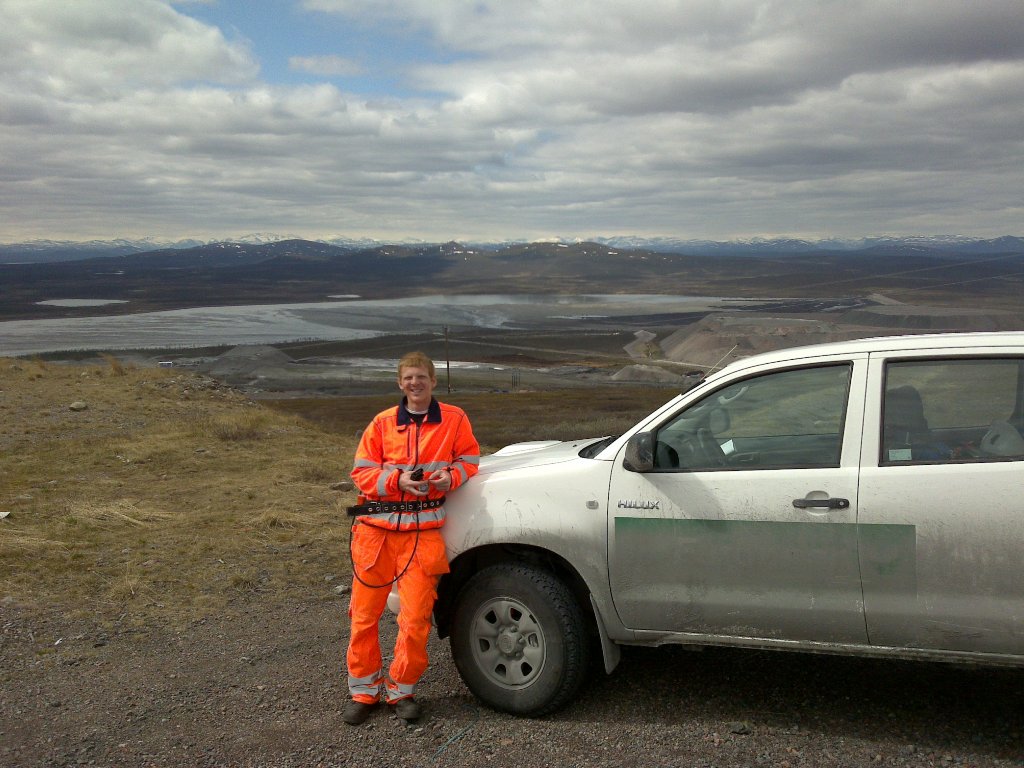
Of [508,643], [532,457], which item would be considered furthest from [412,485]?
[508,643]

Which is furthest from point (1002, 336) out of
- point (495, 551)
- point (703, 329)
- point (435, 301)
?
point (435, 301)

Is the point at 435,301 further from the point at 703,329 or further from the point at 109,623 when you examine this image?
the point at 109,623

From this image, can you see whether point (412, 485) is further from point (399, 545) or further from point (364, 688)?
point (364, 688)

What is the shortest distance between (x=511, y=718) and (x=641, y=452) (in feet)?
4.73

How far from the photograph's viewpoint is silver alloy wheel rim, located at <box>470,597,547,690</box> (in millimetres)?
4168

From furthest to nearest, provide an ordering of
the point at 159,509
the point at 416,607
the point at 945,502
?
the point at 159,509
the point at 416,607
the point at 945,502

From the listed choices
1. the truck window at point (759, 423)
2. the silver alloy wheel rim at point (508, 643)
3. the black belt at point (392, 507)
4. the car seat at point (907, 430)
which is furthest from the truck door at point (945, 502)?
the black belt at point (392, 507)

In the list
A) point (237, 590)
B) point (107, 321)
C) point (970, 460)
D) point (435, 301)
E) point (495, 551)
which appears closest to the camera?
point (970, 460)

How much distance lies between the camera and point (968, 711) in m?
4.12

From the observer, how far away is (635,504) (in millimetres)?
3943

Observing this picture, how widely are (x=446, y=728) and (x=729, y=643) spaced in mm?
1362

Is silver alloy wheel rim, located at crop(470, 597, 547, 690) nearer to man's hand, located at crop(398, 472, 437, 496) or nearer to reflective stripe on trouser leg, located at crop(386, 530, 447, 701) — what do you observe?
reflective stripe on trouser leg, located at crop(386, 530, 447, 701)

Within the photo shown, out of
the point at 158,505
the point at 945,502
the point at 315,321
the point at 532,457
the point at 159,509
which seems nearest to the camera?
the point at 945,502

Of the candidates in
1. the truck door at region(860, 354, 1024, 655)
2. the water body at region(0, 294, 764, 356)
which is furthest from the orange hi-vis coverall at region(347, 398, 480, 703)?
the water body at region(0, 294, 764, 356)
